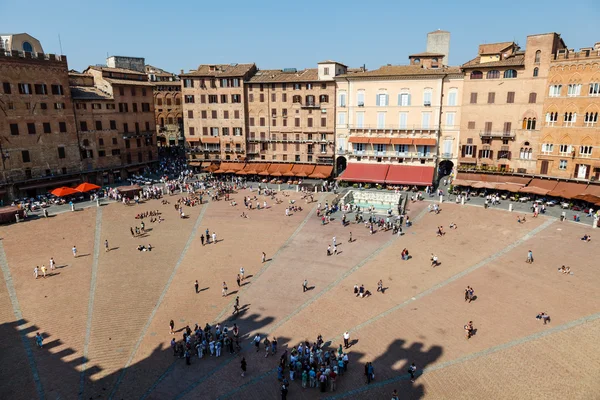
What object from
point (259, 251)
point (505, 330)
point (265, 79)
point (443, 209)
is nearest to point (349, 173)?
point (443, 209)

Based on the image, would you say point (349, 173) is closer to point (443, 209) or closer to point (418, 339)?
point (443, 209)

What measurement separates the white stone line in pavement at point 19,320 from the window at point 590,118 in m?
54.9

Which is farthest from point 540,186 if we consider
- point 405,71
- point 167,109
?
point 167,109

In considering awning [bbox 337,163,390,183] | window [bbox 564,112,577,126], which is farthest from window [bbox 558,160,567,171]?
awning [bbox 337,163,390,183]

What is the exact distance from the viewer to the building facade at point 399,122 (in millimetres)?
55062

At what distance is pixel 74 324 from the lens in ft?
85.3

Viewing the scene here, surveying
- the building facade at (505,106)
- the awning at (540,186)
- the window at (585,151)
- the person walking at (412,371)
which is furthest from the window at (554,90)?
the person walking at (412,371)

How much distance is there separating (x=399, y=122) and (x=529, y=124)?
1582cm

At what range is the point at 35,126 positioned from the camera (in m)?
52.7

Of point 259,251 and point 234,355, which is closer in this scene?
point 234,355

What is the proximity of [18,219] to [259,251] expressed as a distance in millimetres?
28287

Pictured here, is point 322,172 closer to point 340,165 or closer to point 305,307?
point 340,165

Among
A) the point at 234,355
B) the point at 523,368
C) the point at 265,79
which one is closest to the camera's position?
the point at 523,368

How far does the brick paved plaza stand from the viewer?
68.5ft
